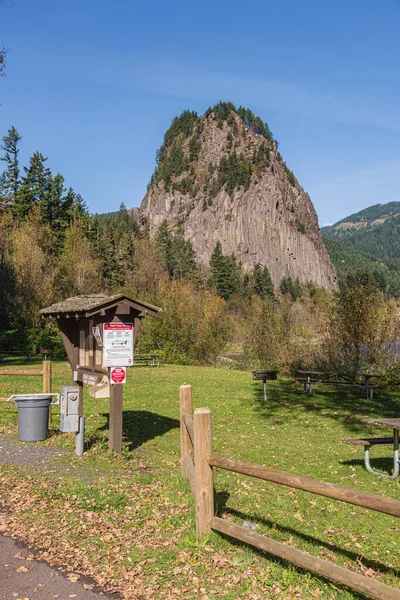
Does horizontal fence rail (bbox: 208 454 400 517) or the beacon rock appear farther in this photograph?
the beacon rock

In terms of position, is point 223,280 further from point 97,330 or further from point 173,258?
point 97,330

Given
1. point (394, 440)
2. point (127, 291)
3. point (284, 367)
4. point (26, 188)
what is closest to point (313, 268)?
point (26, 188)

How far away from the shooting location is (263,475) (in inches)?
198

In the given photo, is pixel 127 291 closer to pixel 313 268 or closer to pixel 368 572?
pixel 368 572

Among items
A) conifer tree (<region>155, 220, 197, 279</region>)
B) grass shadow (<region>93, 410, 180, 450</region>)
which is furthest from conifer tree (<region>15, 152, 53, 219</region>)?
grass shadow (<region>93, 410, 180, 450</region>)

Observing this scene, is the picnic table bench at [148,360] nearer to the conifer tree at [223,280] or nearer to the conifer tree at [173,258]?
the conifer tree at [173,258]

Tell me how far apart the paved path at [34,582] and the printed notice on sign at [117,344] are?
430 centimetres

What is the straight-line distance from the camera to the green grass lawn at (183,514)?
16.4ft

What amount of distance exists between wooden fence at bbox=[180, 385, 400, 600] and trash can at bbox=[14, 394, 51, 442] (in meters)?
4.49

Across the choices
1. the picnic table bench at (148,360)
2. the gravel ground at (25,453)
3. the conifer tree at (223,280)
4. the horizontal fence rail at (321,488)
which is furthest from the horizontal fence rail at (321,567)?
the conifer tree at (223,280)

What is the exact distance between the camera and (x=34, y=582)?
486 centimetres

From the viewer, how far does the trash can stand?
33.5ft

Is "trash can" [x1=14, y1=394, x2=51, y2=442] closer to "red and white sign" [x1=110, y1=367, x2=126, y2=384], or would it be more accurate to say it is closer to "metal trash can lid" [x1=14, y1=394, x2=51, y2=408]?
"metal trash can lid" [x1=14, y1=394, x2=51, y2=408]

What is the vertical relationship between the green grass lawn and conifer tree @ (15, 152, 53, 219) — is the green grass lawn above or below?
below
